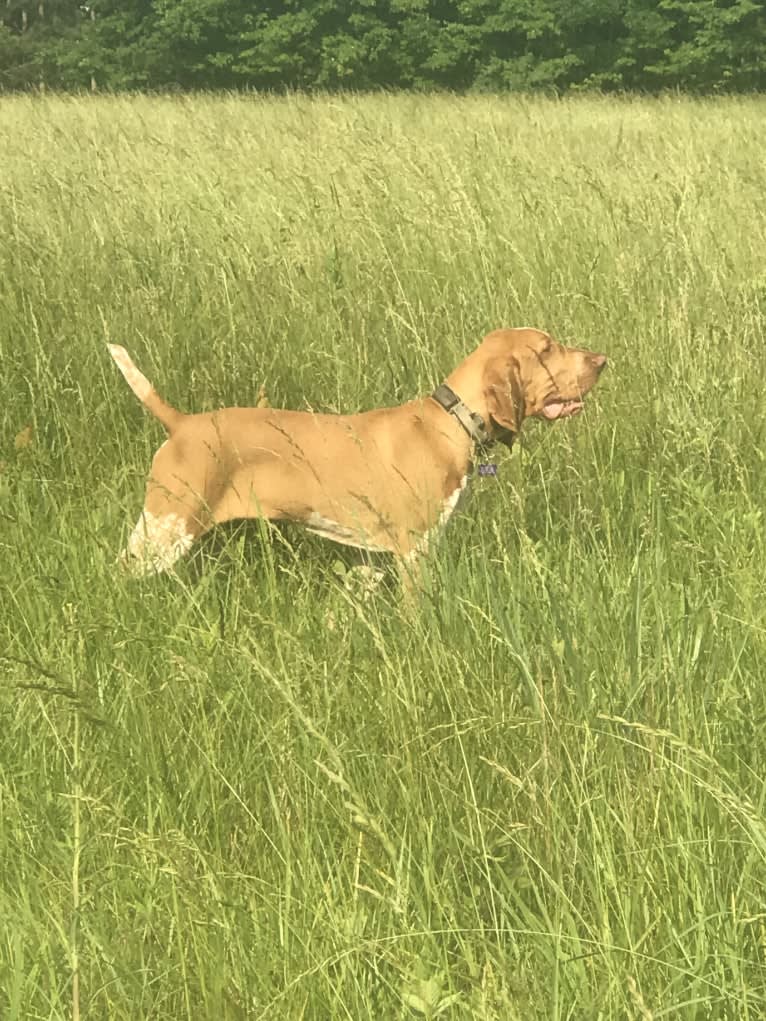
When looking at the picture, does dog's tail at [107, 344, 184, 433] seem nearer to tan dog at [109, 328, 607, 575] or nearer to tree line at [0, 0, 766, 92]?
tan dog at [109, 328, 607, 575]

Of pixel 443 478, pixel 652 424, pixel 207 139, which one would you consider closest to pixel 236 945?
pixel 443 478

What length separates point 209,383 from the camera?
3.42 m

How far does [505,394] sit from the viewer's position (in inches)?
112

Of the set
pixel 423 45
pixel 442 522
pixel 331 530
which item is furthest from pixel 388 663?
pixel 423 45

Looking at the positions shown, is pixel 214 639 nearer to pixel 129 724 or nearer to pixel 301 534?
pixel 129 724

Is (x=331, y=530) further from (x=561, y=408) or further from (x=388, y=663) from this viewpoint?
(x=388, y=663)

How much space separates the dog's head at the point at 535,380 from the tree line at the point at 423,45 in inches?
719

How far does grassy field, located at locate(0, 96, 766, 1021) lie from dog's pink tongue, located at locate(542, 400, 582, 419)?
142 mm

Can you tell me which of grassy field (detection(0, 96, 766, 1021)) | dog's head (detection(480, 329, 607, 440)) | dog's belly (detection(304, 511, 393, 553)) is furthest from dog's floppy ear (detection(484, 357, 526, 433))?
dog's belly (detection(304, 511, 393, 553))

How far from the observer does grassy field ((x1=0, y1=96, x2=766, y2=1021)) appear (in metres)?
1.32

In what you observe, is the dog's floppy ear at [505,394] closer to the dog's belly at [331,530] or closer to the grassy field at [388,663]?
the grassy field at [388,663]

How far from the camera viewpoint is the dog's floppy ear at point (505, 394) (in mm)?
2824

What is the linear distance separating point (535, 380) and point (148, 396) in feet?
3.44

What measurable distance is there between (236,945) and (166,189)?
4.59 m
